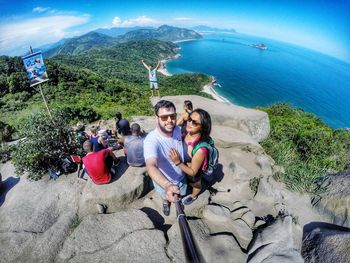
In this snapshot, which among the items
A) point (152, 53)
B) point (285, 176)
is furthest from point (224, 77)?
point (285, 176)

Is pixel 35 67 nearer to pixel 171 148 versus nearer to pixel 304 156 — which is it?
pixel 171 148

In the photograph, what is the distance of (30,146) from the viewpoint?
16.7ft

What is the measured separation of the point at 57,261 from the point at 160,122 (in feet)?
10.6

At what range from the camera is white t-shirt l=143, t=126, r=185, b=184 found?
8.50ft

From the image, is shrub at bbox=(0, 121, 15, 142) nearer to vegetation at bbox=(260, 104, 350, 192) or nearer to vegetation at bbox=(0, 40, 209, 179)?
vegetation at bbox=(0, 40, 209, 179)

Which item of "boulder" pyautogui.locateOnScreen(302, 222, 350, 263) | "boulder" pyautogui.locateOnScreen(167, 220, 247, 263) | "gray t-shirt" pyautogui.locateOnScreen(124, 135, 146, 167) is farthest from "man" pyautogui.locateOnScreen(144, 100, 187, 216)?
"boulder" pyautogui.locateOnScreen(302, 222, 350, 263)

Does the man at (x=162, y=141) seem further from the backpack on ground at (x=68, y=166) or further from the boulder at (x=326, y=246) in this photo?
the backpack on ground at (x=68, y=166)

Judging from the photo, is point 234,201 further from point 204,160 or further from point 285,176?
point 204,160

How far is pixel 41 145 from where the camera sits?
5.17 meters

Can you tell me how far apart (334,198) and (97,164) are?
5472 mm

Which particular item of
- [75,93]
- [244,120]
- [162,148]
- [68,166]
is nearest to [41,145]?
[68,166]

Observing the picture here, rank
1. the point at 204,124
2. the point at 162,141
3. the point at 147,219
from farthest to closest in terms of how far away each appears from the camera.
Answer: the point at 147,219 → the point at 204,124 → the point at 162,141

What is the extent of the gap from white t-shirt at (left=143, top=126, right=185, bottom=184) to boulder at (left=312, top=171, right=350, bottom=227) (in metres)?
3.64

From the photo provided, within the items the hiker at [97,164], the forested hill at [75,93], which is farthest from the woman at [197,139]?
the forested hill at [75,93]
